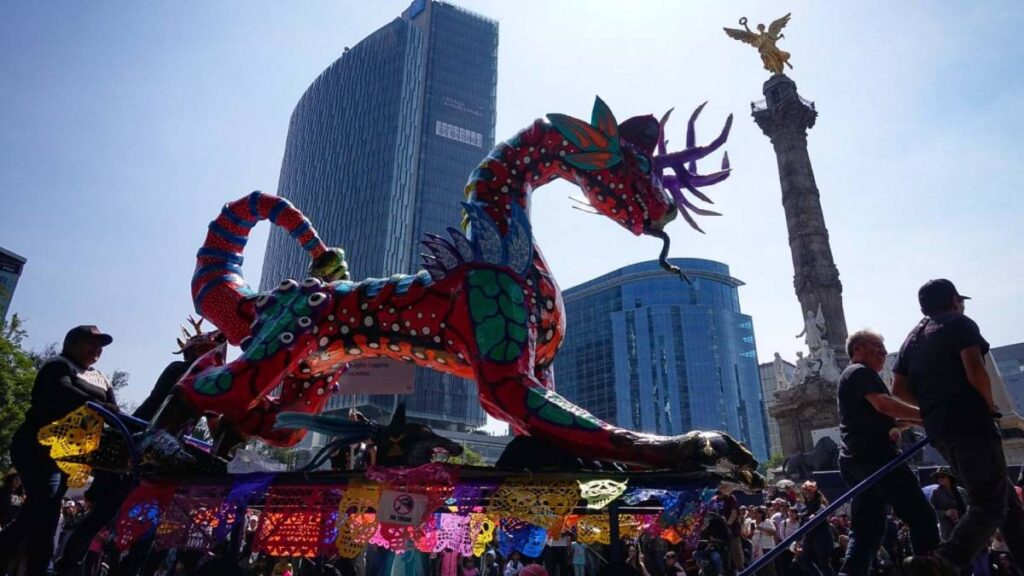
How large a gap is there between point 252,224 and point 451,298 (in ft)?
8.29

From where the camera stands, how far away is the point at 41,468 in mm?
3492

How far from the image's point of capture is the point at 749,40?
2794 centimetres

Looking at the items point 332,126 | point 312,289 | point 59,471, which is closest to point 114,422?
point 59,471

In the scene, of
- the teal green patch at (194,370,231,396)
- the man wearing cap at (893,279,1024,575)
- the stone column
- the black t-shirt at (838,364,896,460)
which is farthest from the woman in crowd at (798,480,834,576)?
the stone column

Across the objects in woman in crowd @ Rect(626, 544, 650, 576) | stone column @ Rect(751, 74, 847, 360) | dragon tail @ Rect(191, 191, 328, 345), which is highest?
stone column @ Rect(751, 74, 847, 360)

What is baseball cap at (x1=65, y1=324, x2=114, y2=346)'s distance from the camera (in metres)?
3.86

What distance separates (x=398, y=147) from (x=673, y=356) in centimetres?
3768

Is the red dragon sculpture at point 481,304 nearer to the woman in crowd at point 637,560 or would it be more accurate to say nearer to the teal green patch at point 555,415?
the teal green patch at point 555,415

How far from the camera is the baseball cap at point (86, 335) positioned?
386cm

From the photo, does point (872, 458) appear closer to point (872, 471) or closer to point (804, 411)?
point (872, 471)

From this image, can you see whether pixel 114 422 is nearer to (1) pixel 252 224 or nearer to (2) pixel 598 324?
(1) pixel 252 224

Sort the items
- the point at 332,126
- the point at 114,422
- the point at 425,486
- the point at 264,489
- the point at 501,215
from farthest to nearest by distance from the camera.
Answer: the point at 332,126 → the point at 501,215 → the point at 114,422 → the point at 264,489 → the point at 425,486

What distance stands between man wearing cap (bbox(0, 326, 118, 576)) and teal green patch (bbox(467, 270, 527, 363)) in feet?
8.01

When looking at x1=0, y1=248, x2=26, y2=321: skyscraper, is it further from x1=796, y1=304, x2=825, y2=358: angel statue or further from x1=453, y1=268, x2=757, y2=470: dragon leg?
x1=453, y1=268, x2=757, y2=470: dragon leg
